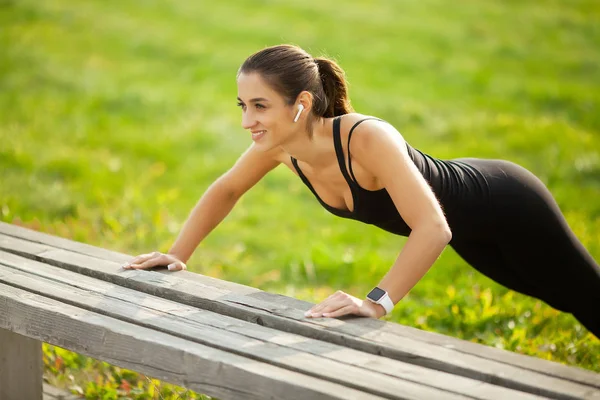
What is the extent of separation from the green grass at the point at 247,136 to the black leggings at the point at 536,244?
56 cm

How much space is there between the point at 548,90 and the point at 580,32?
8.78ft

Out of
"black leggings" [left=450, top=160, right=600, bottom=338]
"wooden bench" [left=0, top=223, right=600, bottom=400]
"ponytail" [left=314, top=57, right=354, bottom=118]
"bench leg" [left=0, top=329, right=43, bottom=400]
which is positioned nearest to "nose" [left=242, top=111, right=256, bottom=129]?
"ponytail" [left=314, top=57, right=354, bottom=118]

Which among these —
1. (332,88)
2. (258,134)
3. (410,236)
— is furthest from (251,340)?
(332,88)

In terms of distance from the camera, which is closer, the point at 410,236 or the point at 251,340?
the point at 251,340

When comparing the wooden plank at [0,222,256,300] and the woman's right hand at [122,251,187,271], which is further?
the wooden plank at [0,222,256,300]

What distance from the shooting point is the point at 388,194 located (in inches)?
129

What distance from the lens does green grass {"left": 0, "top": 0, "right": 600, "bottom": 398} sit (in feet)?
18.6

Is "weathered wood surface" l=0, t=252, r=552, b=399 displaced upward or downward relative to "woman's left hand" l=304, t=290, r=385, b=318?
downward

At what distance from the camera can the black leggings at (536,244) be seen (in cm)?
358

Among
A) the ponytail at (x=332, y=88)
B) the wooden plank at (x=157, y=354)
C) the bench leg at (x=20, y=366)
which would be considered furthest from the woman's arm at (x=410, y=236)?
the bench leg at (x=20, y=366)

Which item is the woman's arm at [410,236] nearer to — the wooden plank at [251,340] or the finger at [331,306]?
the finger at [331,306]

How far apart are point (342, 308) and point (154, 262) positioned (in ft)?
3.09

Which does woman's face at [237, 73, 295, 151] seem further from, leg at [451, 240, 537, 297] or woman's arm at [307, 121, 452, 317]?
leg at [451, 240, 537, 297]

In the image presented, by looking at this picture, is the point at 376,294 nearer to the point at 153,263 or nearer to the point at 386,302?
the point at 386,302
